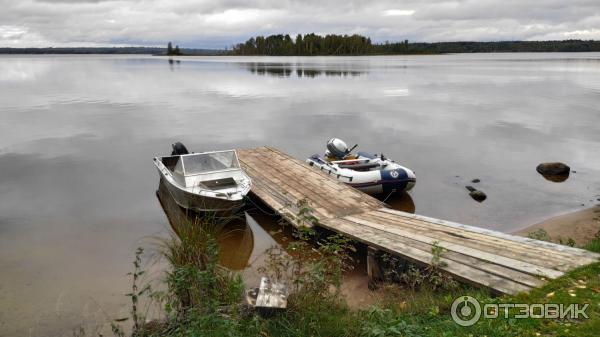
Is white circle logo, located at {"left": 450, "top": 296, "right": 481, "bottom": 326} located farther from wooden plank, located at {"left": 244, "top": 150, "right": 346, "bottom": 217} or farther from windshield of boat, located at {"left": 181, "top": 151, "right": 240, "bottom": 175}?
windshield of boat, located at {"left": 181, "top": 151, "right": 240, "bottom": 175}

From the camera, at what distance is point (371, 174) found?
1257 cm

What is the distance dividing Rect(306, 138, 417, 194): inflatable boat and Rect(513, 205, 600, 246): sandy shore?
3339mm

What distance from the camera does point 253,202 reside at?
1240 cm

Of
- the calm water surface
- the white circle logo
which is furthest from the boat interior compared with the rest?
the white circle logo

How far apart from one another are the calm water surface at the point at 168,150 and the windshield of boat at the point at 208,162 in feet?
5.40

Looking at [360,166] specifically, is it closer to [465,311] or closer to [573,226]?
[573,226]

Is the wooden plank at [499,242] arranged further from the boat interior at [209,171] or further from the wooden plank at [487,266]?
the boat interior at [209,171]

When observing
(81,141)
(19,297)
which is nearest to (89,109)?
(81,141)

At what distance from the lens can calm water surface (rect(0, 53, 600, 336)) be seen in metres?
8.96

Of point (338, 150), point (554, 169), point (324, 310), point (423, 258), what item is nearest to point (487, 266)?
point (423, 258)

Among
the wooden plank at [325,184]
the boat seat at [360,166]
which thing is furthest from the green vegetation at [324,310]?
the boat seat at [360,166]

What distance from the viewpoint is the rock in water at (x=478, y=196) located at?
1347 cm

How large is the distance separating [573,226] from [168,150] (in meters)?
16.0

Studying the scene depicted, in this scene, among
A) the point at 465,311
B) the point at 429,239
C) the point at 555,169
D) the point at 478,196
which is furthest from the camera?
the point at 555,169
